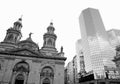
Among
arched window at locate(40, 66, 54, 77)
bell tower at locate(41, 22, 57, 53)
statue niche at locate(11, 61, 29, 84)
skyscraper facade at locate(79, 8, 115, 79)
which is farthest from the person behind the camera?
skyscraper facade at locate(79, 8, 115, 79)

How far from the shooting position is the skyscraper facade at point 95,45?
3253 inches

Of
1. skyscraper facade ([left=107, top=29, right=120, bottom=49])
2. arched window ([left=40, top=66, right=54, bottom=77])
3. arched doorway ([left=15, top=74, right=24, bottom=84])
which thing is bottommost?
arched doorway ([left=15, top=74, right=24, bottom=84])

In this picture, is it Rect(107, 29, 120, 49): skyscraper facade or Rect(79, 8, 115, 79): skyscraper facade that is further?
Rect(107, 29, 120, 49): skyscraper facade

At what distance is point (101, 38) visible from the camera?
96.6 m

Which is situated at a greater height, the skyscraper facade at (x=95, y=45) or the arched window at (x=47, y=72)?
the skyscraper facade at (x=95, y=45)

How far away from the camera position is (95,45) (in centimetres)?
9181

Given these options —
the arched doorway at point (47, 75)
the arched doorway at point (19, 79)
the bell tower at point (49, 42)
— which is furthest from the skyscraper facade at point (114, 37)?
the arched doorway at point (19, 79)

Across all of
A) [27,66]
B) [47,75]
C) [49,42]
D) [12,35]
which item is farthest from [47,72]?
[12,35]

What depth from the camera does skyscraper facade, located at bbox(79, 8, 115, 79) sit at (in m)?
82.6

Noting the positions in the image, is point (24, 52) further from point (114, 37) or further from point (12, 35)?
point (114, 37)

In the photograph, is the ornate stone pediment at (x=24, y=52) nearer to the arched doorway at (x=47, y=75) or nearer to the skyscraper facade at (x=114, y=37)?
the arched doorway at (x=47, y=75)

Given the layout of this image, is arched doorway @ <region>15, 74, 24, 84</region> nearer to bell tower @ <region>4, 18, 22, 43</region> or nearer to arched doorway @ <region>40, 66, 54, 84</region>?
arched doorway @ <region>40, 66, 54, 84</region>

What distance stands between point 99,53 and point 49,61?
72503 mm

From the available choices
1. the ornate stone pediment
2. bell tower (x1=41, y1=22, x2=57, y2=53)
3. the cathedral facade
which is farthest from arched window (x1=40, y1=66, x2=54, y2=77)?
bell tower (x1=41, y1=22, x2=57, y2=53)
